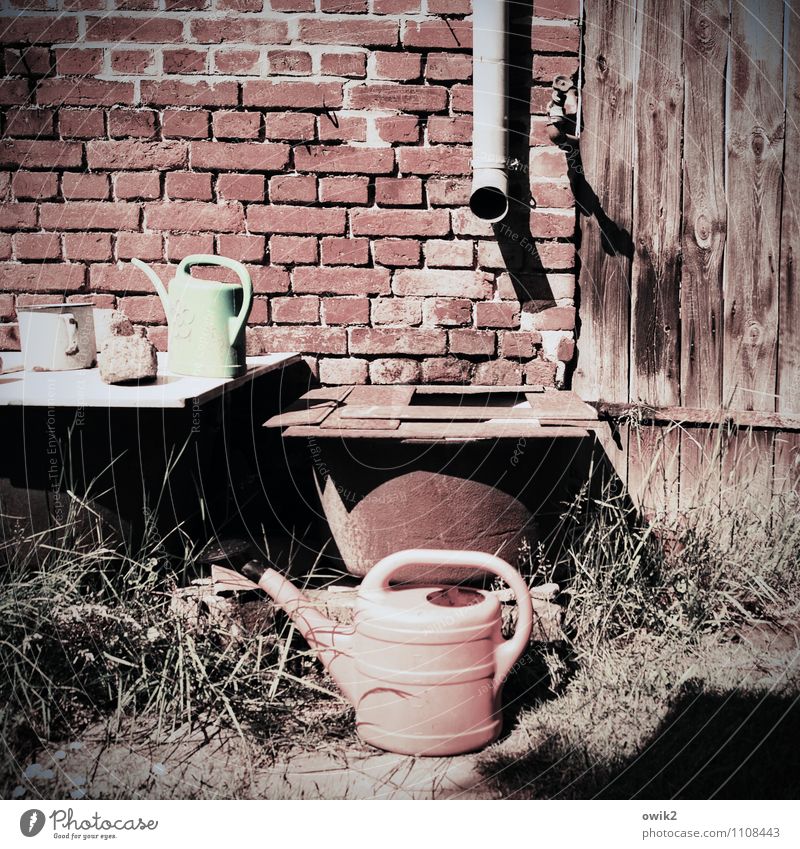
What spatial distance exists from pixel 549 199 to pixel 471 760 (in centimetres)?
166

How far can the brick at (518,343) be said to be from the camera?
8.82ft

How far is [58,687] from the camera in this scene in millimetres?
1870

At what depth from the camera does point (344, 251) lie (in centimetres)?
267

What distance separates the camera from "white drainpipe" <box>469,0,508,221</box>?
2.50 metres

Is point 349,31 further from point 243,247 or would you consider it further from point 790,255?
point 790,255

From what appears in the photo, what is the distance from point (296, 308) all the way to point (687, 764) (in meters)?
1.68

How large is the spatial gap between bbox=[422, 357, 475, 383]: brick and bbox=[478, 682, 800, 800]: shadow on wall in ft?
3.85

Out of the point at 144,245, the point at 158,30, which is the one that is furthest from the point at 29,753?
the point at 158,30

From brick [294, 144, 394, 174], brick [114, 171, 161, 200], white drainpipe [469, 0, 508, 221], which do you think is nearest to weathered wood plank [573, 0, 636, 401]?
white drainpipe [469, 0, 508, 221]

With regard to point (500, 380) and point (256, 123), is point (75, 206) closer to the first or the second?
point (256, 123)

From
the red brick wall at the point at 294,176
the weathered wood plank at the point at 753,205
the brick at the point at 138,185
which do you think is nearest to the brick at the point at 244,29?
the red brick wall at the point at 294,176

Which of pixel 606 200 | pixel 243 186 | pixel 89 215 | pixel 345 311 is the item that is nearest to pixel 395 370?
pixel 345 311

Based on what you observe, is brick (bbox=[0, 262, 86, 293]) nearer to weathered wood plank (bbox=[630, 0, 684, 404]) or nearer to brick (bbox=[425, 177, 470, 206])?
brick (bbox=[425, 177, 470, 206])
